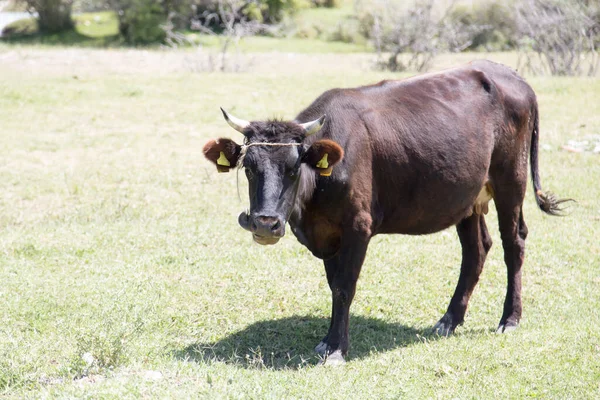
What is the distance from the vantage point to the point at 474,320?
7.07 metres

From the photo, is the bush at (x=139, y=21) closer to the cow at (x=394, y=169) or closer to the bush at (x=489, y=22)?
the bush at (x=489, y=22)

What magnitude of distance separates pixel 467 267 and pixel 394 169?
139 centimetres

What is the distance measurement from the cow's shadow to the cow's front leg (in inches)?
6.6

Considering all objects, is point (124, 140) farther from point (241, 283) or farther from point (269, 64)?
point (269, 64)

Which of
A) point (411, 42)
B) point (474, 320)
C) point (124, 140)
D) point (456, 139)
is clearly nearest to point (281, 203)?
point (456, 139)

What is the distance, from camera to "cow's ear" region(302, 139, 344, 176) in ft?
18.0

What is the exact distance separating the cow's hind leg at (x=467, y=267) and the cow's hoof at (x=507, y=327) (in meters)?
0.33

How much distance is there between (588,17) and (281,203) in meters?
18.9

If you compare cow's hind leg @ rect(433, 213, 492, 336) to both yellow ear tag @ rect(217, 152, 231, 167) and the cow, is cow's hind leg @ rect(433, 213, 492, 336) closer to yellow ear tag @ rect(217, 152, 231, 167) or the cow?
the cow

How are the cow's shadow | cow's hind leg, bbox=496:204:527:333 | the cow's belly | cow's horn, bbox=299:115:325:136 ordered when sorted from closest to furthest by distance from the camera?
cow's horn, bbox=299:115:325:136, the cow's shadow, the cow's belly, cow's hind leg, bbox=496:204:527:333

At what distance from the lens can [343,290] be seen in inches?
233

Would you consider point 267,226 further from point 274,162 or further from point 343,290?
point 343,290

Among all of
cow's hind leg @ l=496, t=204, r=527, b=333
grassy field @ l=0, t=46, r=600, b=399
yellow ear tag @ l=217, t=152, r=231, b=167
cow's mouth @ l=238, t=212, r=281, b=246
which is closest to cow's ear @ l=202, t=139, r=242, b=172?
yellow ear tag @ l=217, t=152, r=231, b=167

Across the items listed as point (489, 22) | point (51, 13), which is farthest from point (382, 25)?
point (51, 13)
